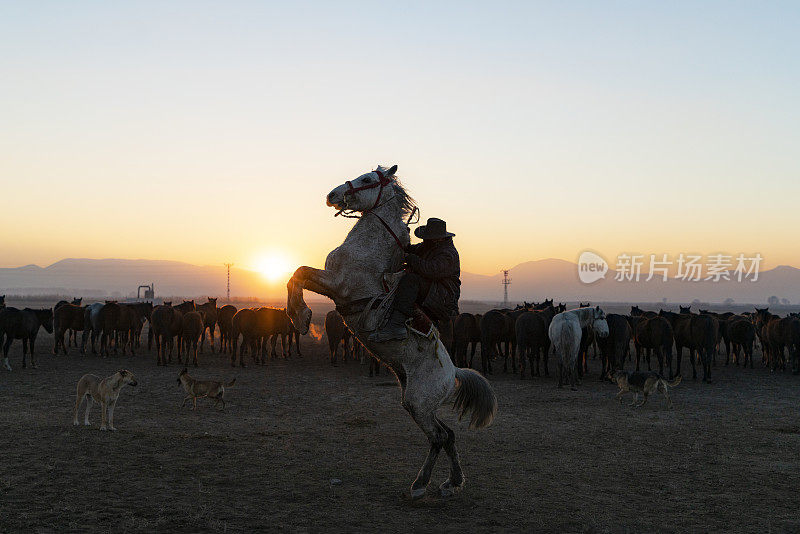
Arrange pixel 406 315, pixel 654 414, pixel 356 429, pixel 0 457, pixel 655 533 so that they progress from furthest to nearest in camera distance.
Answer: pixel 654 414 → pixel 356 429 → pixel 0 457 → pixel 406 315 → pixel 655 533

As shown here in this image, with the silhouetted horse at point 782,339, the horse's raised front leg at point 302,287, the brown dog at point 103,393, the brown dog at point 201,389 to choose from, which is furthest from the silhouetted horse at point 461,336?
the horse's raised front leg at point 302,287

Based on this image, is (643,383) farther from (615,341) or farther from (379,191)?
(379,191)

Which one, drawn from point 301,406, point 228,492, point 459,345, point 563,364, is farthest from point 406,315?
point 459,345

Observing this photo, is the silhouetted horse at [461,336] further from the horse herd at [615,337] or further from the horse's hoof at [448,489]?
the horse's hoof at [448,489]

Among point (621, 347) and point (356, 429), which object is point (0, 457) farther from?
point (621, 347)

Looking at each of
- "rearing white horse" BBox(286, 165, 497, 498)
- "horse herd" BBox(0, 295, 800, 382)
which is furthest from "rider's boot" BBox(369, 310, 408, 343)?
"horse herd" BBox(0, 295, 800, 382)

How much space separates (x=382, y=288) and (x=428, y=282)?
0.55 meters

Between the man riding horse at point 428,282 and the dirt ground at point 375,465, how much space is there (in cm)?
217

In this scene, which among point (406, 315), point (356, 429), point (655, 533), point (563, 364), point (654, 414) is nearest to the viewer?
point (655, 533)

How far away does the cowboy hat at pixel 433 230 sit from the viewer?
6668 mm

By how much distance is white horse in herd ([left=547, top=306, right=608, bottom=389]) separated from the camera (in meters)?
16.8

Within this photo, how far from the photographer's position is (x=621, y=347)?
64.9 ft

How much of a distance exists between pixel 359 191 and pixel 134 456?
539 centimetres

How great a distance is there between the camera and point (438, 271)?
648 cm
